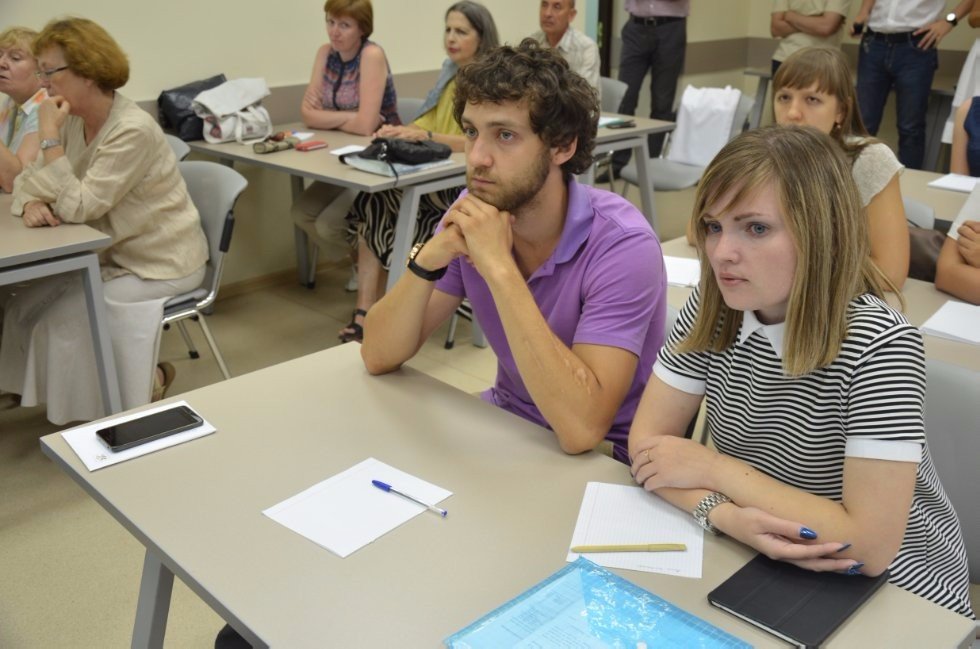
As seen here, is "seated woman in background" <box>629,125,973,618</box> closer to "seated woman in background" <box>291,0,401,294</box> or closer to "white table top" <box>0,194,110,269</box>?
"white table top" <box>0,194,110,269</box>

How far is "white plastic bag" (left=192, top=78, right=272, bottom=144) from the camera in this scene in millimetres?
3736

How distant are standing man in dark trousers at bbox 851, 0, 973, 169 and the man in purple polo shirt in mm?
4209

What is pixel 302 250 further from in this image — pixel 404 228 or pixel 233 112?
pixel 404 228

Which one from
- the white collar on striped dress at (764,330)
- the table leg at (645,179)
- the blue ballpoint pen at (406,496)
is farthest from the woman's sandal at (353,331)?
the white collar on striped dress at (764,330)

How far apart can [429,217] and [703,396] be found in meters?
2.34

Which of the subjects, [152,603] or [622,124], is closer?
[152,603]

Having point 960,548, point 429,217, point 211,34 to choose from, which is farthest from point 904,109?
point 960,548

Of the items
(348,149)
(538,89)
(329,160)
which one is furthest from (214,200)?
(538,89)

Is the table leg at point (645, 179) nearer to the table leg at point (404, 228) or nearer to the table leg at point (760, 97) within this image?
the table leg at point (404, 228)

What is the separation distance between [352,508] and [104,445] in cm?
47

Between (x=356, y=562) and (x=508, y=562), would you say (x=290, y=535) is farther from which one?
(x=508, y=562)

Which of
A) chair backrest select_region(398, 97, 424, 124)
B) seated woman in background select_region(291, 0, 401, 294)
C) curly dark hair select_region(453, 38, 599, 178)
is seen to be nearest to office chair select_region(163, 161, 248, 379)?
seated woman in background select_region(291, 0, 401, 294)

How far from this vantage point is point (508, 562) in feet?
3.66

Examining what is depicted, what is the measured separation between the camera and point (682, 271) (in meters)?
2.39
